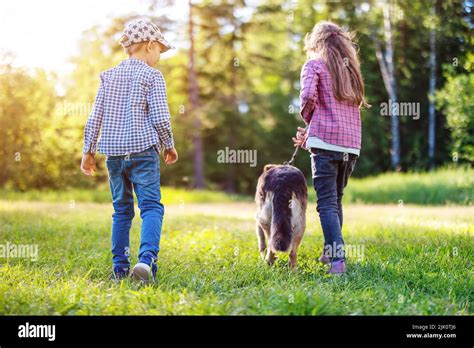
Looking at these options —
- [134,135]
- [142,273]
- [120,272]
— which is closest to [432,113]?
[134,135]

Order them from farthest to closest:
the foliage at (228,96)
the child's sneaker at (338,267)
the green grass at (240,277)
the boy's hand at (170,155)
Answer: the foliage at (228,96)
the child's sneaker at (338,267)
the boy's hand at (170,155)
the green grass at (240,277)

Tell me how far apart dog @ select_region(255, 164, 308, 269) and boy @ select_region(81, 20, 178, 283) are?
880 mm

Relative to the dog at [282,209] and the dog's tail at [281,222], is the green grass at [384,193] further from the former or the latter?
the dog's tail at [281,222]

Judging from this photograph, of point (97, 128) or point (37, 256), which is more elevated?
point (97, 128)

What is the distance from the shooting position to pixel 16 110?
1356cm

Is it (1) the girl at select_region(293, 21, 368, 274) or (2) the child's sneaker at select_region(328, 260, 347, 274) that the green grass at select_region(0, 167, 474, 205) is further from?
(2) the child's sneaker at select_region(328, 260, 347, 274)

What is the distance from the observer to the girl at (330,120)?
3.99 meters

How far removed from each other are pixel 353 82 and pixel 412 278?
1593 mm

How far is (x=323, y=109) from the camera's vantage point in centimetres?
406

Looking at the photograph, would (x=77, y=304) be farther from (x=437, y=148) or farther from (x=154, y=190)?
(x=437, y=148)

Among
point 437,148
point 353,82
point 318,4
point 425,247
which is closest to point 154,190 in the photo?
point 353,82

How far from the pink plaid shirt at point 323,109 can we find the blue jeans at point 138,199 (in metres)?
1.25

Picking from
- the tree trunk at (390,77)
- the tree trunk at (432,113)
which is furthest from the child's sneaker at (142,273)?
the tree trunk at (390,77)

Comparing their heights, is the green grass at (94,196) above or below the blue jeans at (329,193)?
below
